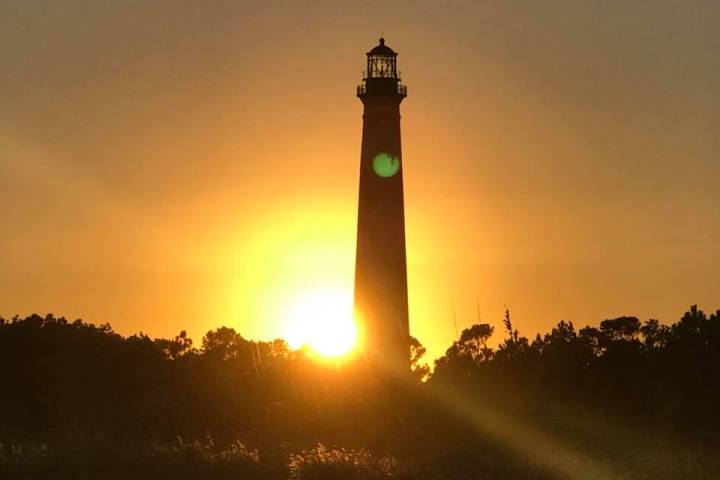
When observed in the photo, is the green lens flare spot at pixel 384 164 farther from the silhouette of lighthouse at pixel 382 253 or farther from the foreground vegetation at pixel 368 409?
the foreground vegetation at pixel 368 409

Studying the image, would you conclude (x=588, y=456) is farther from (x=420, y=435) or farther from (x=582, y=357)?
A: (x=582, y=357)

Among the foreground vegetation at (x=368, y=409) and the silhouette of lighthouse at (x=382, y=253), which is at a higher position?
the silhouette of lighthouse at (x=382, y=253)

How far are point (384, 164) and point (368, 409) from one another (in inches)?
550

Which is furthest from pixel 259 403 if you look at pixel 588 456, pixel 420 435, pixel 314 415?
pixel 588 456

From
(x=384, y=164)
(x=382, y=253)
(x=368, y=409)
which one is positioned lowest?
(x=368, y=409)

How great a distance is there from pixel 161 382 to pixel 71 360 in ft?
12.7

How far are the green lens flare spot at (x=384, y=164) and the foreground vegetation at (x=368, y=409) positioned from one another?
8202mm

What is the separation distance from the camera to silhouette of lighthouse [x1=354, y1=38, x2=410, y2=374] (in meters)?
77.2

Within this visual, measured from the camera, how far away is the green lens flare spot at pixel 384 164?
255ft

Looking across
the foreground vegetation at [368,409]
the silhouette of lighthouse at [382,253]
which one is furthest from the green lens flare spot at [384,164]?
the foreground vegetation at [368,409]

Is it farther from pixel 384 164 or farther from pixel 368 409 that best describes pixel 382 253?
pixel 368 409

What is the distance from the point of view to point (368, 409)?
67500 mm

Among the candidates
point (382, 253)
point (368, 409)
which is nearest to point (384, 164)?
point (382, 253)

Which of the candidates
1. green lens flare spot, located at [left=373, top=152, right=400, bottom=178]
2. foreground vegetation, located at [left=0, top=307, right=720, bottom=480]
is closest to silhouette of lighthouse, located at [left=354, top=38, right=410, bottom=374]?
green lens flare spot, located at [left=373, top=152, right=400, bottom=178]
